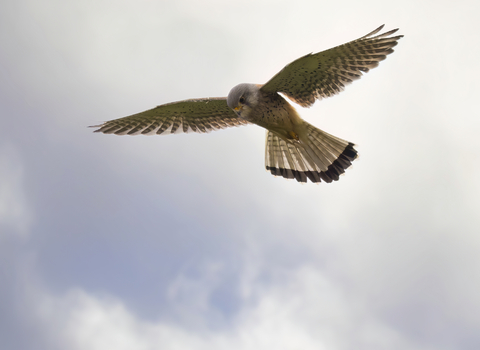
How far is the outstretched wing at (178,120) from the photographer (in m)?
6.95

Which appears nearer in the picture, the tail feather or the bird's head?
the bird's head

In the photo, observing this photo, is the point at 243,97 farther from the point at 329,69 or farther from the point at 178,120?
the point at 178,120

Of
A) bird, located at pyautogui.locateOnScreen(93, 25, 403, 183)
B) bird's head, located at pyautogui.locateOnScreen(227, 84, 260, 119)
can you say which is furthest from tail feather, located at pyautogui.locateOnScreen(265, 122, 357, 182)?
bird's head, located at pyautogui.locateOnScreen(227, 84, 260, 119)

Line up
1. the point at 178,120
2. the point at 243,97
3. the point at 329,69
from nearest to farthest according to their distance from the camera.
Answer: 1. the point at 329,69
2. the point at 243,97
3. the point at 178,120

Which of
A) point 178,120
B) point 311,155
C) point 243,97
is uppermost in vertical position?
point 178,120

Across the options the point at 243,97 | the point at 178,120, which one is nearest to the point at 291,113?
the point at 243,97

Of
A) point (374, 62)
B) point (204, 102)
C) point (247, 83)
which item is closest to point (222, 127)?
point (204, 102)

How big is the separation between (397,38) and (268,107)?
1.91 meters

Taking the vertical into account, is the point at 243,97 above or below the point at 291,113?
below

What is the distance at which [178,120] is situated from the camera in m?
7.34

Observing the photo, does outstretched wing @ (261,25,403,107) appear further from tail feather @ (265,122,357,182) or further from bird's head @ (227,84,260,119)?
tail feather @ (265,122,357,182)

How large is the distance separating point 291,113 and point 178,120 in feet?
7.13

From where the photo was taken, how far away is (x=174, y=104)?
6.81 m

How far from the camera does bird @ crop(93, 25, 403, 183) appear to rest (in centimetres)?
546
